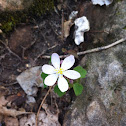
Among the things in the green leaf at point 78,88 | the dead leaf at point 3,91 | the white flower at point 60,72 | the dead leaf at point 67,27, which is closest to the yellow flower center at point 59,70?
the white flower at point 60,72

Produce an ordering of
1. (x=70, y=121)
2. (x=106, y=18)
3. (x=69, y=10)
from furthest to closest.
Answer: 1. (x=69, y=10)
2. (x=106, y=18)
3. (x=70, y=121)

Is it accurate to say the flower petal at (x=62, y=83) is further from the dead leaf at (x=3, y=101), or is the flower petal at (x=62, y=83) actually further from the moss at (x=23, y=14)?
the moss at (x=23, y=14)

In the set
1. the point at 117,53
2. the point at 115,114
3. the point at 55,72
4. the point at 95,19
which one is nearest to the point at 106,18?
the point at 95,19

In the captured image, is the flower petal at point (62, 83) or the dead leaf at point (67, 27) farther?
the dead leaf at point (67, 27)

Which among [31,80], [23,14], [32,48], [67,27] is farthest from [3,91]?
[67,27]

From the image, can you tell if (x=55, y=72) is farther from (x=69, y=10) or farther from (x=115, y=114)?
(x=69, y=10)

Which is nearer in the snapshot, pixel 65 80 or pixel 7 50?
pixel 65 80

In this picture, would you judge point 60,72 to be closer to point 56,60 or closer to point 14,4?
point 56,60

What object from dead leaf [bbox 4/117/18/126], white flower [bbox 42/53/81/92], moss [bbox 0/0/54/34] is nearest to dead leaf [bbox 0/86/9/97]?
dead leaf [bbox 4/117/18/126]
